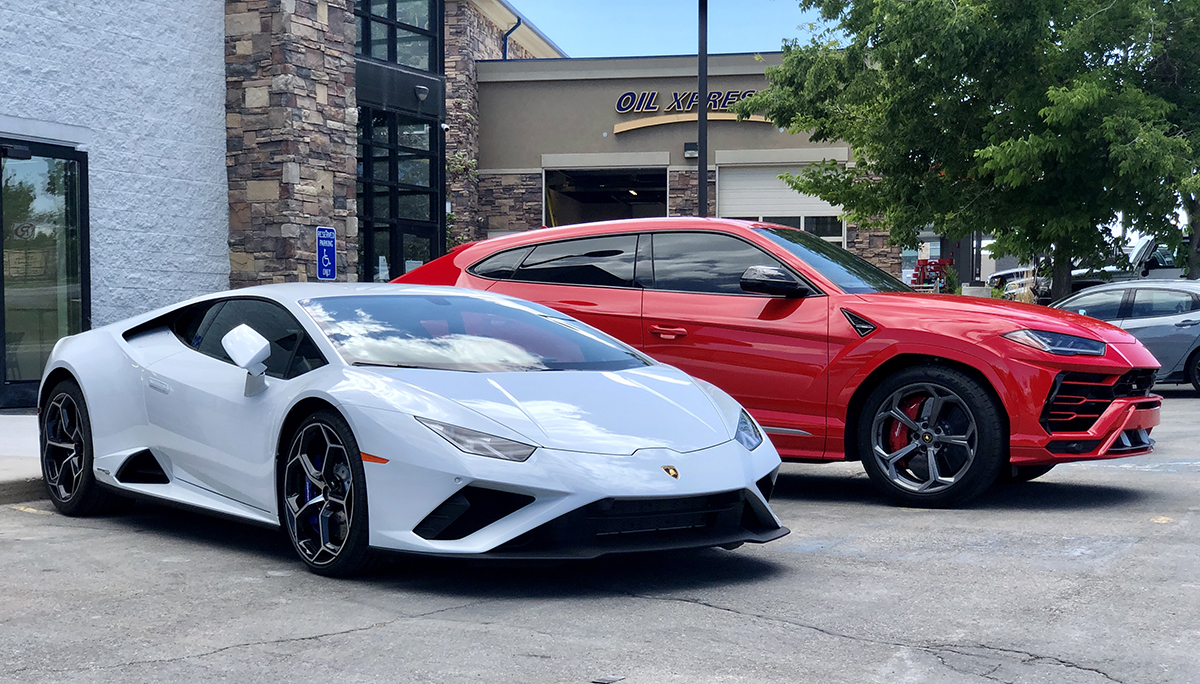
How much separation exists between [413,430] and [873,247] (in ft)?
93.9

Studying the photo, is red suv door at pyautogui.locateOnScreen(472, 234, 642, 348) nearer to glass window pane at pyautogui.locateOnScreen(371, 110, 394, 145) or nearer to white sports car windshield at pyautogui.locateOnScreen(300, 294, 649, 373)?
white sports car windshield at pyautogui.locateOnScreen(300, 294, 649, 373)

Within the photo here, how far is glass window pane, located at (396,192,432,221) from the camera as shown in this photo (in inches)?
871

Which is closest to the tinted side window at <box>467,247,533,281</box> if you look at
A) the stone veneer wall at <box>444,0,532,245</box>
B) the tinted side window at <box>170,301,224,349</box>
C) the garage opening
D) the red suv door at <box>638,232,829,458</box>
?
the red suv door at <box>638,232,829,458</box>

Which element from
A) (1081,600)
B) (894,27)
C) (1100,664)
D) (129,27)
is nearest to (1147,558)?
(1081,600)

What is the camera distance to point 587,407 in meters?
5.04

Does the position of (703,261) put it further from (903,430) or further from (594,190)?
(594,190)

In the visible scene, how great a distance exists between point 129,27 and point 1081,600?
13480 mm

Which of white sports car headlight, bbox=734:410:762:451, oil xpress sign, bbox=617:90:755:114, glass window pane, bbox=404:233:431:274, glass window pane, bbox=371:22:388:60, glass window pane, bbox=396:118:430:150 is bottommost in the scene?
white sports car headlight, bbox=734:410:762:451

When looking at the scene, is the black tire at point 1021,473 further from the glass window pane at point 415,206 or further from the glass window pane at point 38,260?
the glass window pane at point 415,206

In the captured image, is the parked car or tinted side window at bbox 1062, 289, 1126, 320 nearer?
the parked car

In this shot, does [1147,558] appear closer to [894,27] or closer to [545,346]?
[545,346]

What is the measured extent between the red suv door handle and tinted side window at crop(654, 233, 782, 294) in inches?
10.8


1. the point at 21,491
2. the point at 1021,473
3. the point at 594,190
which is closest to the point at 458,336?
the point at 21,491

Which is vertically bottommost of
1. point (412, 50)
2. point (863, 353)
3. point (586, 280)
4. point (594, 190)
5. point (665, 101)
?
point (863, 353)
